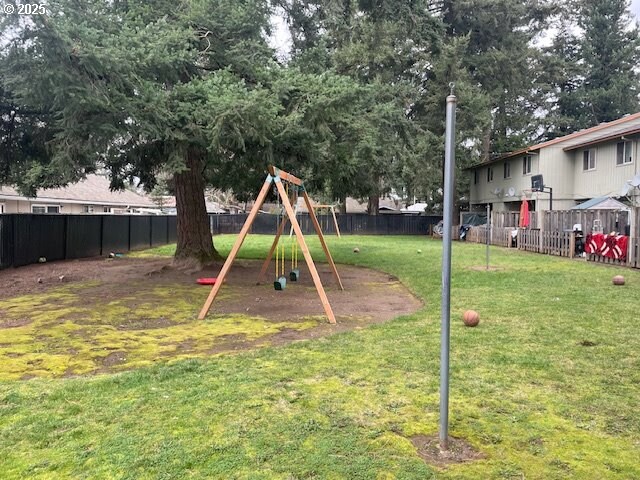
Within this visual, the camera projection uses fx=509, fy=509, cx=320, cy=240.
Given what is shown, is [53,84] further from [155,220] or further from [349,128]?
[155,220]

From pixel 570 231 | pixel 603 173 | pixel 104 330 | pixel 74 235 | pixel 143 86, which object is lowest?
pixel 104 330

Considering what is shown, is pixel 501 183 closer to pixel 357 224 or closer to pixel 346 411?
pixel 357 224

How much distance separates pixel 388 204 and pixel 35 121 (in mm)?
55351

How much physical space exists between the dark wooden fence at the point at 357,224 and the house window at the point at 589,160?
1299 cm

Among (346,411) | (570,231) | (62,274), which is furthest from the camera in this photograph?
(570,231)

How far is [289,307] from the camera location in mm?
8133

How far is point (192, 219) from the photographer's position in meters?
12.7

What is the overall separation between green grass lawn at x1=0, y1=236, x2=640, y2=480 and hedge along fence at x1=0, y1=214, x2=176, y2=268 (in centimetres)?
1085

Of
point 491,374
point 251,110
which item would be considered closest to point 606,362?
point 491,374

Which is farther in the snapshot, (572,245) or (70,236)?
(70,236)

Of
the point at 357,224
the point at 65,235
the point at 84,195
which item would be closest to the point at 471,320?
the point at 65,235

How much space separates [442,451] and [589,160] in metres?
24.3

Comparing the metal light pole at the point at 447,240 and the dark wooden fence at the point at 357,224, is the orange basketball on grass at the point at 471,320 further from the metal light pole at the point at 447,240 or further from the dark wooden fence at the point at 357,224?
the dark wooden fence at the point at 357,224

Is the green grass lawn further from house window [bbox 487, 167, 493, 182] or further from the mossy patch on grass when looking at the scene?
house window [bbox 487, 167, 493, 182]
